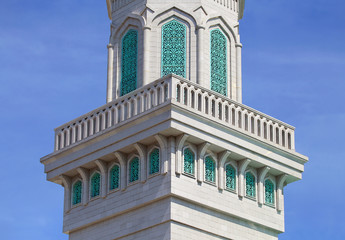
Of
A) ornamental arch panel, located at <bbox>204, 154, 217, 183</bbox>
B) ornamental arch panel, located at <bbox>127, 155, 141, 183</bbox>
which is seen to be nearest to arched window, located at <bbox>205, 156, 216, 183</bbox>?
ornamental arch panel, located at <bbox>204, 154, 217, 183</bbox>

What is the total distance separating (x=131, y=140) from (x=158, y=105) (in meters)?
1.31

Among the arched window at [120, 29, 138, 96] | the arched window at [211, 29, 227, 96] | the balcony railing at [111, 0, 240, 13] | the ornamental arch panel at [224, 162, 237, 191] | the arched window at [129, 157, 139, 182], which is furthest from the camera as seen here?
the balcony railing at [111, 0, 240, 13]

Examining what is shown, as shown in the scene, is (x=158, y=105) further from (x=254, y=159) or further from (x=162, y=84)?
(x=254, y=159)

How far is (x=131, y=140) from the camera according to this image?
23.6m

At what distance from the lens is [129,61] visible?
26.1 m

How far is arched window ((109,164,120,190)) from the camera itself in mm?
24297

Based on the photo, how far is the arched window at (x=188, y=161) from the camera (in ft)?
76.0

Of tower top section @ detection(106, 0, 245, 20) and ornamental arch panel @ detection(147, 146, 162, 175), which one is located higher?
tower top section @ detection(106, 0, 245, 20)

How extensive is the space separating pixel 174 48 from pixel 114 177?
4102mm

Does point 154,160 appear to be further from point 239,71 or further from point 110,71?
point 239,71

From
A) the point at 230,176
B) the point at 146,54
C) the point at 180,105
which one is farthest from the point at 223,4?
the point at 230,176

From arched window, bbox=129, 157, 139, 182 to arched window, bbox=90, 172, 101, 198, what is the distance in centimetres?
123

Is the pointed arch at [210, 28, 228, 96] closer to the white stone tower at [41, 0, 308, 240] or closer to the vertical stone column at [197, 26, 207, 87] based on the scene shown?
the white stone tower at [41, 0, 308, 240]

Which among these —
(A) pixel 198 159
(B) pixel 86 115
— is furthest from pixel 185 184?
(B) pixel 86 115
